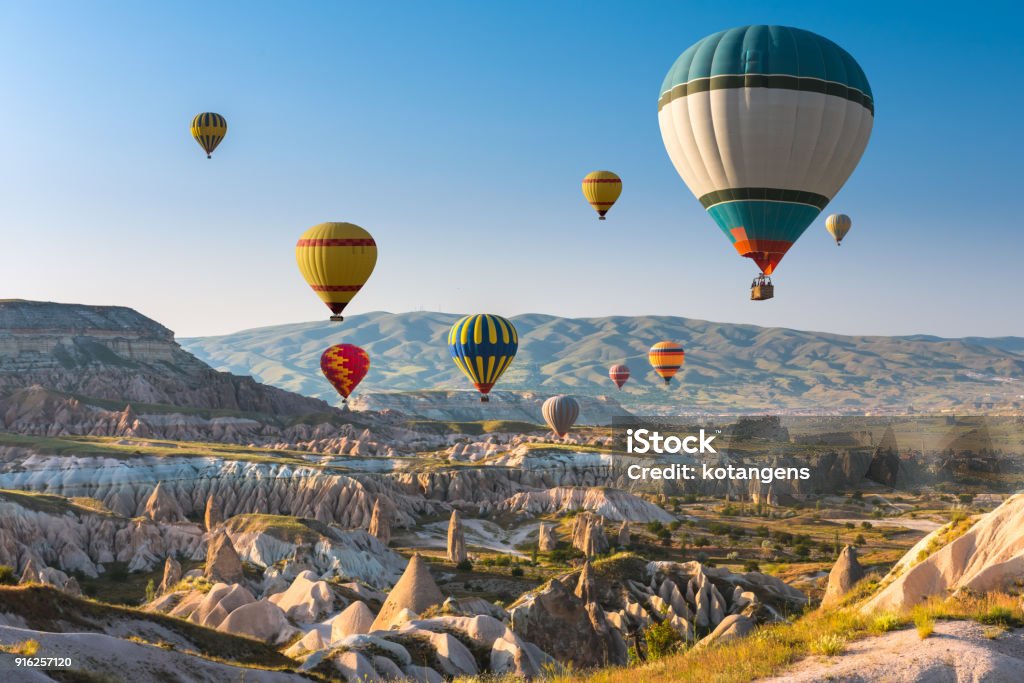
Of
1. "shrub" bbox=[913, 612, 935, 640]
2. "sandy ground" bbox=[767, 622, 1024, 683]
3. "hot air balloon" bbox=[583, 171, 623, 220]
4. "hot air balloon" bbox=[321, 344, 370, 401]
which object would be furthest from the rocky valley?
Answer: "hot air balloon" bbox=[583, 171, 623, 220]

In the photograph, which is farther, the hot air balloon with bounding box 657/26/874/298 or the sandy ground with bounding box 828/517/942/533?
the sandy ground with bounding box 828/517/942/533

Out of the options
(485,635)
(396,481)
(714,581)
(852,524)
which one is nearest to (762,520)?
(852,524)

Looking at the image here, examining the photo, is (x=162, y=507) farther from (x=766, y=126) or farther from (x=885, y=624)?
(x=885, y=624)

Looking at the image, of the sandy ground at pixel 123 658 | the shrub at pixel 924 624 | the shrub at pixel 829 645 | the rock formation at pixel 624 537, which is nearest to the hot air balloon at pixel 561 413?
the rock formation at pixel 624 537

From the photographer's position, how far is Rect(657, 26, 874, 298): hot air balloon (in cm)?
5175

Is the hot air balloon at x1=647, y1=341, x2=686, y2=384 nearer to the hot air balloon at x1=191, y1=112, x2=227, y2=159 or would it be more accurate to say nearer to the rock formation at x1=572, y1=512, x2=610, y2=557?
the rock formation at x1=572, y1=512, x2=610, y2=557

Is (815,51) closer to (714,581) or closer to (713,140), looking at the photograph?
(713,140)

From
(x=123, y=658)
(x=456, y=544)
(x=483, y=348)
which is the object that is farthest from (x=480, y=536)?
(x=123, y=658)

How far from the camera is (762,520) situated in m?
140

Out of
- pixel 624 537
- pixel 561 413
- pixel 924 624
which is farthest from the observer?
pixel 561 413

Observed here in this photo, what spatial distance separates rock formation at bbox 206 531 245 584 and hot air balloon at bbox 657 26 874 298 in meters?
46.2

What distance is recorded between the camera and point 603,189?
10438 centimetres

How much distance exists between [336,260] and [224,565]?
83.9ft

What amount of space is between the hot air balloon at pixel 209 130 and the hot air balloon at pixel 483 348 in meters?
43.7
